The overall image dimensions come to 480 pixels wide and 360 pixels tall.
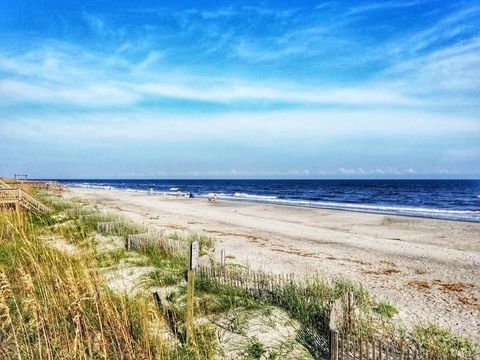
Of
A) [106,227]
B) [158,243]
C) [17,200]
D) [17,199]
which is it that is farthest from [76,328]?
[17,199]

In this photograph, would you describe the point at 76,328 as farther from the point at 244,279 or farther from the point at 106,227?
the point at 106,227

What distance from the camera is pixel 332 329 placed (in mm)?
5371

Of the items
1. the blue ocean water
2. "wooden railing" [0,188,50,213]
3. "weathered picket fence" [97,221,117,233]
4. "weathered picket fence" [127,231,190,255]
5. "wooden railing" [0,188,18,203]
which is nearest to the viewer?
"weathered picket fence" [127,231,190,255]

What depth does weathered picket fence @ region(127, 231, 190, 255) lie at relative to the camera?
1171 centimetres

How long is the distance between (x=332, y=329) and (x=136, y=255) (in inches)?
304

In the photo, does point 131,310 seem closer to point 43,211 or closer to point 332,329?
point 332,329

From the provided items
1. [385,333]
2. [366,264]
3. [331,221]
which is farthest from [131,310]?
[331,221]

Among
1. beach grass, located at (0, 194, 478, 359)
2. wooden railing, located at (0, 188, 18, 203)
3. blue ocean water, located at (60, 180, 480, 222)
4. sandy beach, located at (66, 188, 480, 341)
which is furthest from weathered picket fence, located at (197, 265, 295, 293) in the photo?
blue ocean water, located at (60, 180, 480, 222)

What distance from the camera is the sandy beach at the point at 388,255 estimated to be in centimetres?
928

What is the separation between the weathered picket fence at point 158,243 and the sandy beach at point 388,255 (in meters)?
2.07

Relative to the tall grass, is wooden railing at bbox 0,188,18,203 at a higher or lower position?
higher

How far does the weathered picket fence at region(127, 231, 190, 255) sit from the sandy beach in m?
2.07

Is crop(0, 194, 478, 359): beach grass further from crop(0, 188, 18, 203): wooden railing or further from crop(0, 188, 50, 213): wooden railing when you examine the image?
crop(0, 188, 18, 203): wooden railing

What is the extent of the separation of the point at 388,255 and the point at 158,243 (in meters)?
9.05
